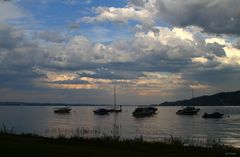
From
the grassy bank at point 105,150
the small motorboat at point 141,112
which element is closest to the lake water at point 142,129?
the grassy bank at point 105,150

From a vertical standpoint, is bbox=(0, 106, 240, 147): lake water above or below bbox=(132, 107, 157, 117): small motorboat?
below

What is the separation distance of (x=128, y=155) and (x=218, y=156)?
5370 millimetres

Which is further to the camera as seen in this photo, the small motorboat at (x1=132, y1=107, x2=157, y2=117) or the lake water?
the small motorboat at (x1=132, y1=107, x2=157, y2=117)

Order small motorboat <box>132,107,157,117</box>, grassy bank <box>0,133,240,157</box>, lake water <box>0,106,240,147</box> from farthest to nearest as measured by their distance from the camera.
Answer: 1. small motorboat <box>132,107,157,117</box>
2. lake water <box>0,106,240,147</box>
3. grassy bank <box>0,133,240,157</box>

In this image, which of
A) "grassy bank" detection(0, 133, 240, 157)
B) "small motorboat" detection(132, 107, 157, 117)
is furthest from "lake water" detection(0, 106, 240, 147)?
"small motorboat" detection(132, 107, 157, 117)

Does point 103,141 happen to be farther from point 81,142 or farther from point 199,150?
point 199,150

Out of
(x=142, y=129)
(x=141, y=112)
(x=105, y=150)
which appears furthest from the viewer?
(x=141, y=112)

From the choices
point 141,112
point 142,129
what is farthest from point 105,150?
point 141,112

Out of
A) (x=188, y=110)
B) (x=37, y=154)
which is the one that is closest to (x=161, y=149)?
(x=37, y=154)

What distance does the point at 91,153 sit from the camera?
2325 centimetres

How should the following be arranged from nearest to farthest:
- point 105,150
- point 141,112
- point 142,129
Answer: point 105,150, point 142,129, point 141,112

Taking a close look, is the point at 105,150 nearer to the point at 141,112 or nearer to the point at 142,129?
the point at 142,129

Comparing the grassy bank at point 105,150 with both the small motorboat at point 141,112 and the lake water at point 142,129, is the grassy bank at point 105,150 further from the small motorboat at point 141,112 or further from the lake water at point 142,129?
the small motorboat at point 141,112

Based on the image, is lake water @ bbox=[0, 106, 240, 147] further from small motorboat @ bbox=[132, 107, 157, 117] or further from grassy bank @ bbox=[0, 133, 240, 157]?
small motorboat @ bbox=[132, 107, 157, 117]
